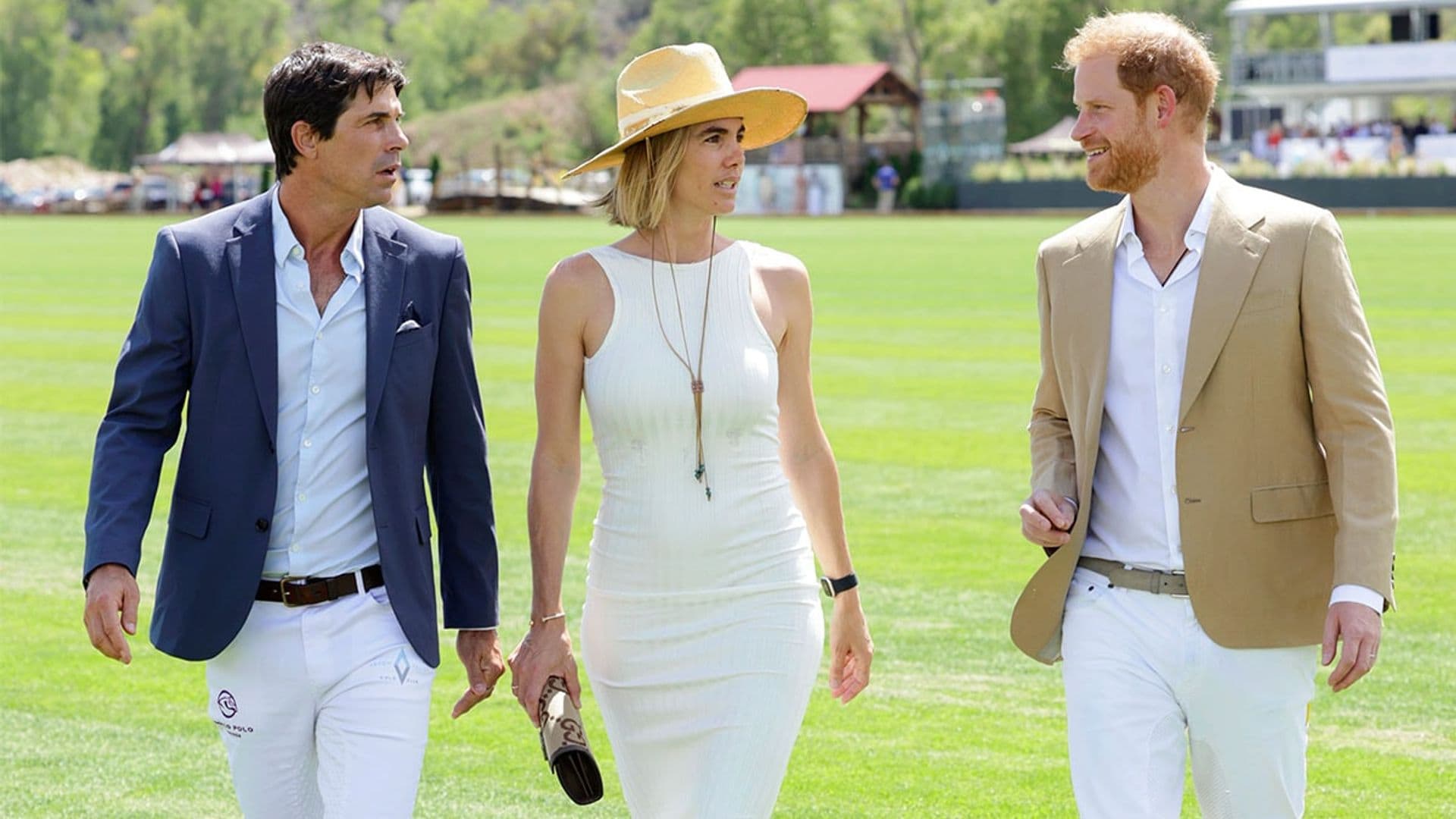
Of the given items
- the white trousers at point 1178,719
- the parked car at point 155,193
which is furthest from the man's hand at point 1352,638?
the parked car at point 155,193

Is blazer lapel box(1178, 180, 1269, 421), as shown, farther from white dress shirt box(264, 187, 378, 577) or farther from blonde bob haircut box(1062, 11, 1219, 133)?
white dress shirt box(264, 187, 378, 577)

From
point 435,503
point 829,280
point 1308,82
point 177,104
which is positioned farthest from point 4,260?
point 177,104

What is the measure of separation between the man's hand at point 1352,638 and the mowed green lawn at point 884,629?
8.80ft

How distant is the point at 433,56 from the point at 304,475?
175m

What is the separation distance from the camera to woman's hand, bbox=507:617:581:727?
4.79 meters

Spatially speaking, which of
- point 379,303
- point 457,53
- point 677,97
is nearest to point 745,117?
point 677,97

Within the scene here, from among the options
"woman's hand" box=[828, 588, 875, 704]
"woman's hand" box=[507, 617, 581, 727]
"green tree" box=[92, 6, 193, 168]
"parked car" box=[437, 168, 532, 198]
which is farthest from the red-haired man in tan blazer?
"green tree" box=[92, 6, 193, 168]

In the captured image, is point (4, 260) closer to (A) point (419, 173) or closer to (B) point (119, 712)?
(B) point (119, 712)

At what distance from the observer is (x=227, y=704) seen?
4.52 m

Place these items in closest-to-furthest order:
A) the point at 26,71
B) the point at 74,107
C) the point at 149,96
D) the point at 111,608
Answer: the point at 111,608
the point at 26,71
the point at 149,96
the point at 74,107

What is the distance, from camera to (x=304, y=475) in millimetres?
4496

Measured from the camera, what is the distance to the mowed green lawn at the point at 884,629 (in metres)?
7.14

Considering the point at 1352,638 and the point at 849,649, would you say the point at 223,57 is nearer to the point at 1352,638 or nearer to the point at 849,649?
the point at 849,649

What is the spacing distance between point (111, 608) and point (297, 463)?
486 millimetres
